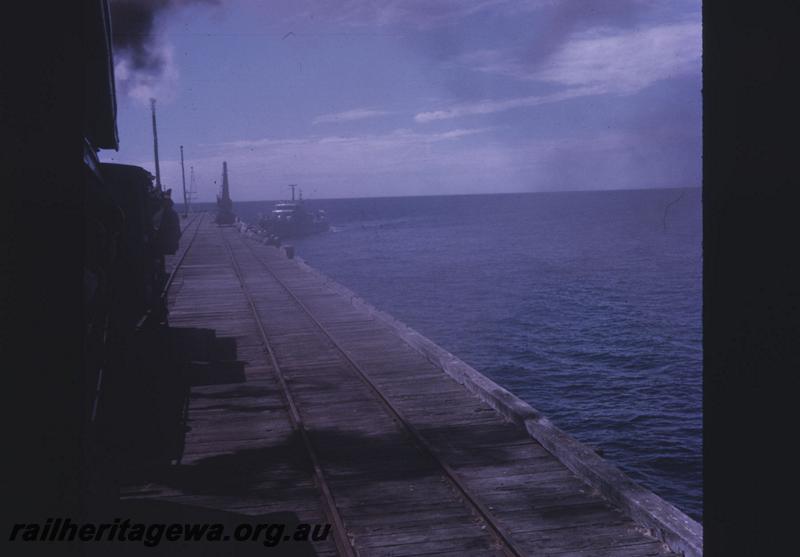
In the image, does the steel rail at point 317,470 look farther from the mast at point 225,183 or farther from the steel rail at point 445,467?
the mast at point 225,183

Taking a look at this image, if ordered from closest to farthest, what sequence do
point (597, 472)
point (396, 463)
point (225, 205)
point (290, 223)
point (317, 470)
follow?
point (597, 472), point (317, 470), point (396, 463), point (225, 205), point (290, 223)

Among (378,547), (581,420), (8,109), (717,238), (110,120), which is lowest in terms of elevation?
(581,420)

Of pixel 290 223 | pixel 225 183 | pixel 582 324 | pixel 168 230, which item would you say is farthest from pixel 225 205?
pixel 168 230

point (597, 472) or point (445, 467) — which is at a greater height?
point (597, 472)

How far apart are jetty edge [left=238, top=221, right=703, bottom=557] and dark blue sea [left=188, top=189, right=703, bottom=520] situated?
7335 millimetres

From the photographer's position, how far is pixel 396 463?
9.98 meters

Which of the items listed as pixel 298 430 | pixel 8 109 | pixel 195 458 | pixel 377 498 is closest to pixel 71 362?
pixel 8 109

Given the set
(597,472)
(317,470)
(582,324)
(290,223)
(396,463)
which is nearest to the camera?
(597,472)

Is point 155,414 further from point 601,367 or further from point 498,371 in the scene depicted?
point 601,367

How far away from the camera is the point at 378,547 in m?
7.48

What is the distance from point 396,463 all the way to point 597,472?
2.76 m

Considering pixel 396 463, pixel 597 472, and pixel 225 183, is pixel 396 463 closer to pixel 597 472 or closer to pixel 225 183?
pixel 597 472

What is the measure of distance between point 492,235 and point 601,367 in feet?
312

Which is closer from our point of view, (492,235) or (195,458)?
(195,458)
